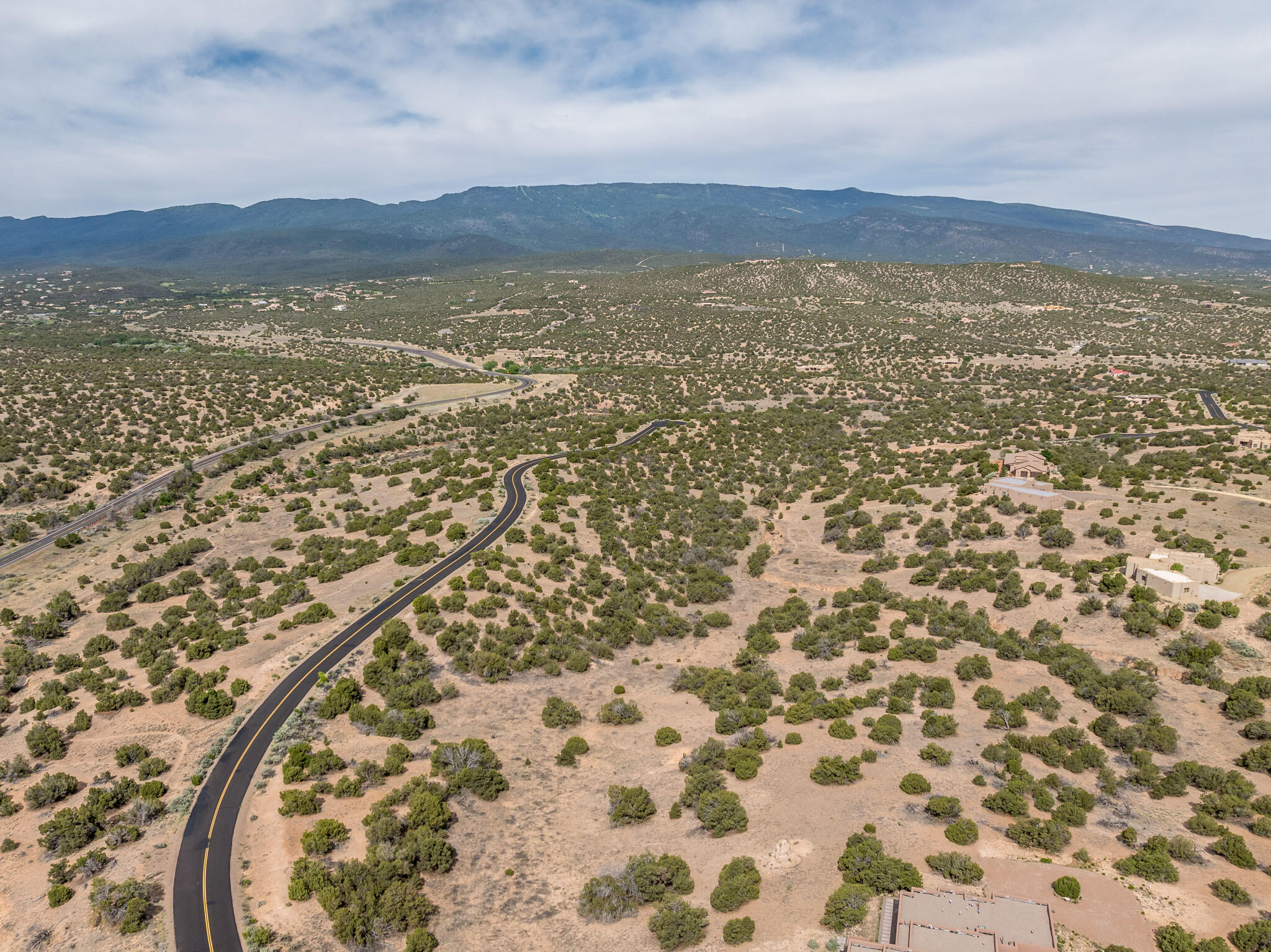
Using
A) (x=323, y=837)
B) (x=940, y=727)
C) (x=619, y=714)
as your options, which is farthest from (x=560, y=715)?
(x=940, y=727)

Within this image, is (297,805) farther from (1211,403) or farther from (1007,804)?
(1211,403)

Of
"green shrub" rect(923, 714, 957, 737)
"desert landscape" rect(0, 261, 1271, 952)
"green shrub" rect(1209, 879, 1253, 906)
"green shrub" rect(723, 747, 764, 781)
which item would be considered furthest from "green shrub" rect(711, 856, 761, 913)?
"green shrub" rect(1209, 879, 1253, 906)

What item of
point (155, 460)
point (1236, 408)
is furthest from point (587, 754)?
point (1236, 408)

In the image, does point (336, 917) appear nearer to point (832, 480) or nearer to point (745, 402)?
point (832, 480)

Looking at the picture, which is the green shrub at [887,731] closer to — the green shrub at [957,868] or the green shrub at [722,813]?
the green shrub at [957,868]

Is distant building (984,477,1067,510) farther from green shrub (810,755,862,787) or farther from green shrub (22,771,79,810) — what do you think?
green shrub (22,771,79,810)

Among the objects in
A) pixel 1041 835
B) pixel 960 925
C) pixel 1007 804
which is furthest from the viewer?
pixel 1007 804
